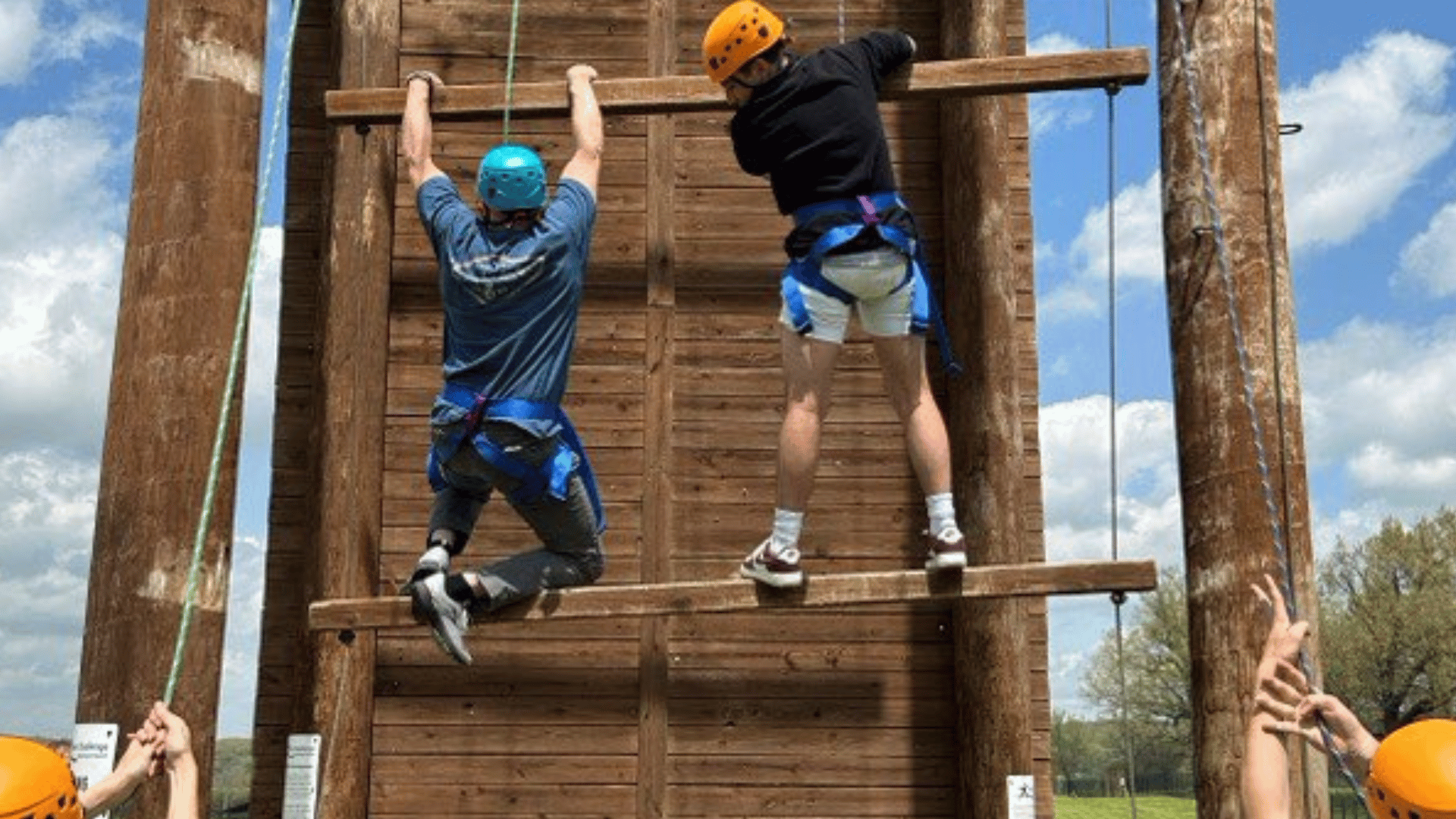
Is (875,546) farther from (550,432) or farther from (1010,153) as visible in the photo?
(550,432)

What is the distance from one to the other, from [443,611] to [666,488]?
7.77 ft

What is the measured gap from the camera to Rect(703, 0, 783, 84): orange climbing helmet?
4.61m

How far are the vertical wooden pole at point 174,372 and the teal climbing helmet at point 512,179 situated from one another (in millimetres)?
1332

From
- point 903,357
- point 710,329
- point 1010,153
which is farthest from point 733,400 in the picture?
point 903,357

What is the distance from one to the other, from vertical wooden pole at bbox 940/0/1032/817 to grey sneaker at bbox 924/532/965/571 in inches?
60.5

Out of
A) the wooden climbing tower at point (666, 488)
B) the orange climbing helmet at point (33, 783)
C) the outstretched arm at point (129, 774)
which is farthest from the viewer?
the wooden climbing tower at point (666, 488)

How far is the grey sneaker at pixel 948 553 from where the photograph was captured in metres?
4.61

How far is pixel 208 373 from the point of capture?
5301mm

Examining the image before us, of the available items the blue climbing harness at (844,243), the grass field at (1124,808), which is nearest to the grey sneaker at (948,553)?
the blue climbing harness at (844,243)

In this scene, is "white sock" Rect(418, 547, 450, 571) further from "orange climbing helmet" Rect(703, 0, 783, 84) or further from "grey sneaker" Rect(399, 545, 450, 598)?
"orange climbing helmet" Rect(703, 0, 783, 84)

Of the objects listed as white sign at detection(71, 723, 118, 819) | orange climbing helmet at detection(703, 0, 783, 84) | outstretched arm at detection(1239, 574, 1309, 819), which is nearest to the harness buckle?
orange climbing helmet at detection(703, 0, 783, 84)

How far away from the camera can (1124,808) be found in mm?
55812

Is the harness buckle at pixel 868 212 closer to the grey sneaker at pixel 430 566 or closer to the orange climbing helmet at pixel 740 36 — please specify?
the orange climbing helmet at pixel 740 36

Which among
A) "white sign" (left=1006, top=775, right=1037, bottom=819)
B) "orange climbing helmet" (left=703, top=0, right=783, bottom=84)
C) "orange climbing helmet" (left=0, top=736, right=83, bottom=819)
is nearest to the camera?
"orange climbing helmet" (left=0, top=736, right=83, bottom=819)
